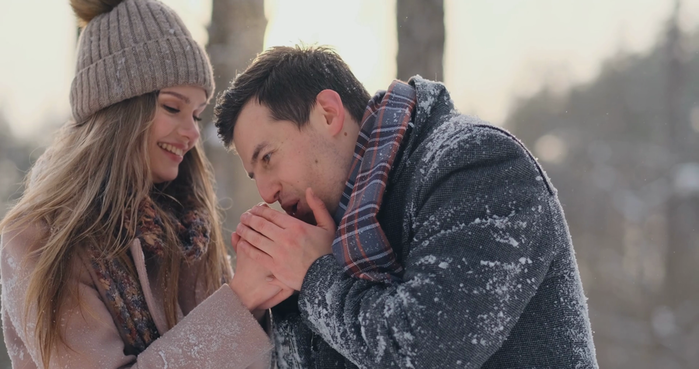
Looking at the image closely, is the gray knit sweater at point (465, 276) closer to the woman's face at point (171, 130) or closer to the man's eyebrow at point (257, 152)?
the man's eyebrow at point (257, 152)

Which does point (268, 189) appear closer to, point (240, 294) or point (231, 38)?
point (240, 294)

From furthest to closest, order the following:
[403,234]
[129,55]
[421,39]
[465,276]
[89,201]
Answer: [421,39] → [129,55] → [89,201] → [403,234] → [465,276]

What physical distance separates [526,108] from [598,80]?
1.54m

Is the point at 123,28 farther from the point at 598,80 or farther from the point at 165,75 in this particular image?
the point at 598,80

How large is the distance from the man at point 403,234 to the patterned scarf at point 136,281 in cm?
46

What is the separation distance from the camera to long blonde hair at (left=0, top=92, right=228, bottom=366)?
6.75 ft

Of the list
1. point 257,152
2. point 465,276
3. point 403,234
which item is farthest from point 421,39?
point 465,276

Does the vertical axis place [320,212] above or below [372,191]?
below

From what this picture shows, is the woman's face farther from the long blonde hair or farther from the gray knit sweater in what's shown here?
the gray knit sweater

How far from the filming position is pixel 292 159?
2.08 metres

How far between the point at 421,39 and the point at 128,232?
250 cm

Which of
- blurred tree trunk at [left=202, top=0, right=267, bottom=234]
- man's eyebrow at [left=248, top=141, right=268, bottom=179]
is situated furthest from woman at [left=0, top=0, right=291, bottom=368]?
blurred tree trunk at [left=202, top=0, right=267, bottom=234]

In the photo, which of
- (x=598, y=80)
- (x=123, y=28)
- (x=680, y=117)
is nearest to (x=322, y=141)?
(x=123, y=28)

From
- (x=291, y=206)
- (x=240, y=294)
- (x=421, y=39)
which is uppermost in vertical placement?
(x=421, y=39)
